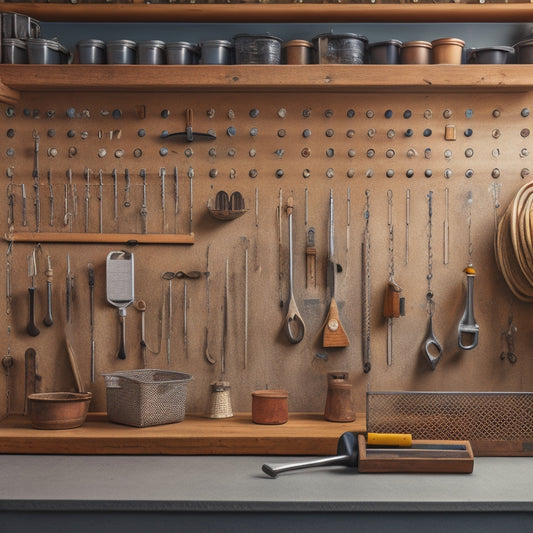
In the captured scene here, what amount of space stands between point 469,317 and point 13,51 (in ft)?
7.69

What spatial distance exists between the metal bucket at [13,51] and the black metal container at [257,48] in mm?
935

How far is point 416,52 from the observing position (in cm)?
299

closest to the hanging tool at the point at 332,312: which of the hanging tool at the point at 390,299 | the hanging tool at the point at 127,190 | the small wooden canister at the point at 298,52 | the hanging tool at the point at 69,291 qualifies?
the hanging tool at the point at 390,299

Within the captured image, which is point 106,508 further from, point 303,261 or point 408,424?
point 303,261

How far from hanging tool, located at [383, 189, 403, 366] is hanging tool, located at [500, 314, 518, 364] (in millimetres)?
504

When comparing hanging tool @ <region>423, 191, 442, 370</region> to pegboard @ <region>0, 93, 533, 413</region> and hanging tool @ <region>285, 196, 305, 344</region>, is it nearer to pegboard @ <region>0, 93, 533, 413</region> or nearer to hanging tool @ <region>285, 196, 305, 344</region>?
pegboard @ <region>0, 93, 533, 413</region>

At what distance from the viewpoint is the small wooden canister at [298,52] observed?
3.00 meters

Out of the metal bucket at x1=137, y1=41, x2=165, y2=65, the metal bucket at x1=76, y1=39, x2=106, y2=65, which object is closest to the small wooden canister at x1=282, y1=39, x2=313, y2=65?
the metal bucket at x1=137, y1=41, x2=165, y2=65

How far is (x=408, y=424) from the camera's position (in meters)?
2.71

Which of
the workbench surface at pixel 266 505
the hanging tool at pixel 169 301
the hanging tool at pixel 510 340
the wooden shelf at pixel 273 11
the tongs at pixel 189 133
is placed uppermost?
the wooden shelf at pixel 273 11

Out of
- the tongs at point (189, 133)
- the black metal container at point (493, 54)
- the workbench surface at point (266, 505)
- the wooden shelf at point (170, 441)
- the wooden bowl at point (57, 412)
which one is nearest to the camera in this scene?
the workbench surface at point (266, 505)

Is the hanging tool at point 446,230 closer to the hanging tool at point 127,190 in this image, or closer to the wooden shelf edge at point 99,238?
the wooden shelf edge at point 99,238

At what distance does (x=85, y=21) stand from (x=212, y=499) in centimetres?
222

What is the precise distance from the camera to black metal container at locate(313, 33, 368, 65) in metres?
2.97
